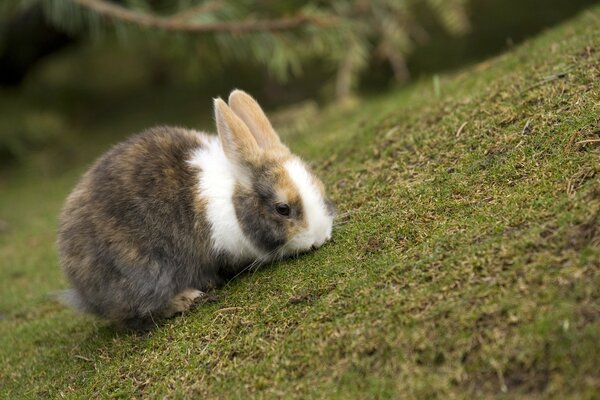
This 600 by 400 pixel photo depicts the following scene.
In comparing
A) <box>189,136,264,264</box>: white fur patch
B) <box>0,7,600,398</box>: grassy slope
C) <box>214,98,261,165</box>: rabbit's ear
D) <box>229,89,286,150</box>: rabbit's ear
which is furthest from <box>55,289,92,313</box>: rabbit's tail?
<box>229,89,286,150</box>: rabbit's ear

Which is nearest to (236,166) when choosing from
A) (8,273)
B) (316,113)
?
(8,273)

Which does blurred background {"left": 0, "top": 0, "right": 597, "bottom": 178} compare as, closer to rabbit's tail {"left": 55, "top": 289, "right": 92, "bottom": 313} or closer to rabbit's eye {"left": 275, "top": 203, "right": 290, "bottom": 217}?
rabbit's eye {"left": 275, "top": 203, "right": 290, "bottom": 217}

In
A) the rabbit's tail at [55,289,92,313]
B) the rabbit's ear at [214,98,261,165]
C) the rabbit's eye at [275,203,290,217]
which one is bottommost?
the rabbit's tail at [55,289,92,313]

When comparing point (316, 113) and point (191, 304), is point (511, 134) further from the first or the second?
point (316, 113)

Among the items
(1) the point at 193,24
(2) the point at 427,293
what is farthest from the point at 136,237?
(1) the point at 193,24

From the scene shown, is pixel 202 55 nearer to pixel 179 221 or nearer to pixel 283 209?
pixel 179 221
